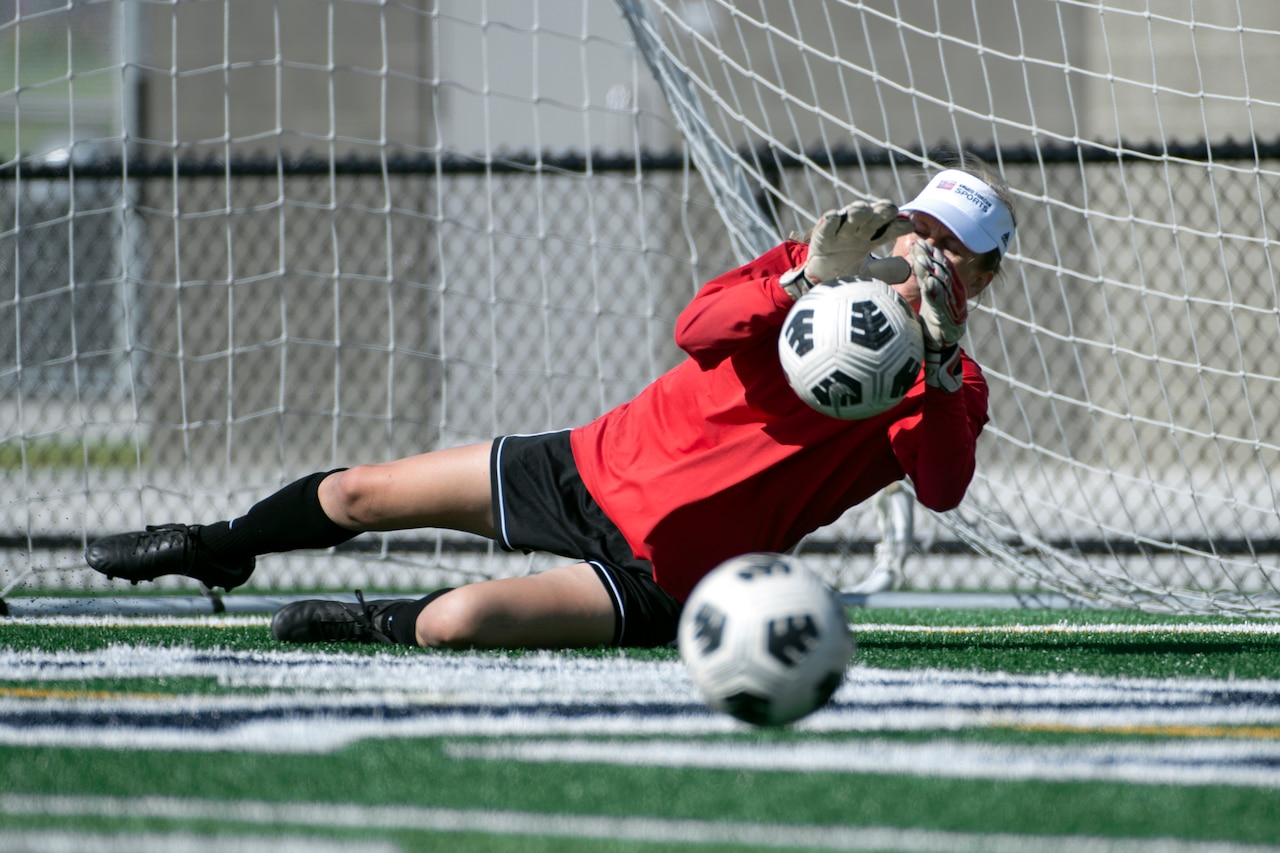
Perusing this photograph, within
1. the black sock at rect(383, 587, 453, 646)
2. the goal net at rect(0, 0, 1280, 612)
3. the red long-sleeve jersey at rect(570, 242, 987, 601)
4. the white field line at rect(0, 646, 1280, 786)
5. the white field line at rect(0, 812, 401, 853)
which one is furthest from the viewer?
the goal net at rect(0, 0, 1280, 612)

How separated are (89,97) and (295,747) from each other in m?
11.4

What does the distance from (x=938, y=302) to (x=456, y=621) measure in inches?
52.3

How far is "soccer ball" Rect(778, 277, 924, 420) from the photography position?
261 centimetres

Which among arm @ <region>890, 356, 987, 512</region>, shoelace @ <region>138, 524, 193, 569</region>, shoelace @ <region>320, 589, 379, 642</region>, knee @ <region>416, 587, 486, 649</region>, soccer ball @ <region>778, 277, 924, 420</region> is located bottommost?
shoelace @ <region>320, 589, 379, 642</region>

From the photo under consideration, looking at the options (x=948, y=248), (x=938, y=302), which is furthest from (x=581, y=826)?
(x=948, y=248)

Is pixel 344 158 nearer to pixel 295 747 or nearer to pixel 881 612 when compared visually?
pixel 881 612

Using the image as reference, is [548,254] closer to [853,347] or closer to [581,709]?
[853,347]

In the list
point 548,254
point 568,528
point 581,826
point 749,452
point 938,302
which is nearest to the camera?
point 581,826

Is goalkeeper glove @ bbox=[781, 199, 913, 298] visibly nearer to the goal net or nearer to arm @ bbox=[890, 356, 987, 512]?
arm @ bbox=[890, 356, 987, 512]

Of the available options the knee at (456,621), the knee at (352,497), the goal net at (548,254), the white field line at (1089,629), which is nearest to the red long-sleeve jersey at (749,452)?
the knee at (456,621)

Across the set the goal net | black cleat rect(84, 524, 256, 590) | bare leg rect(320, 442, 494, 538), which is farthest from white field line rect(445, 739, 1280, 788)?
the goal net

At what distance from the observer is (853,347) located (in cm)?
261

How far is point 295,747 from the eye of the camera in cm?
215

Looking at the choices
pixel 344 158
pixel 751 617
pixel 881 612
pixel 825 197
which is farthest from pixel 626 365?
pixel 751 617
